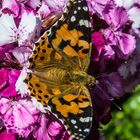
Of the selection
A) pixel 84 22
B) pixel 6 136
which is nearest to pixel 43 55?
pixel 84 22

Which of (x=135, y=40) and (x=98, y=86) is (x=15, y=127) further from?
(x=135, y=40)

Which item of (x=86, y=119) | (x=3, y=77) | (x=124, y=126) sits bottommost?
(x=124, y=126)

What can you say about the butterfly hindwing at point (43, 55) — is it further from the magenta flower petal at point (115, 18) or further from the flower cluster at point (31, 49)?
the magenta flower petal at point (115, 18)

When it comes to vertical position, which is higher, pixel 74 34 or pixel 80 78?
pixel 74 34

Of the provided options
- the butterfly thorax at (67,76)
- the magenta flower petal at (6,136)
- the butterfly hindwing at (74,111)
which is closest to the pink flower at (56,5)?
the butterfly thorax at (67,76)

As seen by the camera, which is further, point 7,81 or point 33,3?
point 33,3

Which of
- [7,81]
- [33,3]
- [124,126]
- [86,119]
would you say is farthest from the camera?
[124,126]

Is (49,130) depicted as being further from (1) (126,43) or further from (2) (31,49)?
(1) (126,43)
